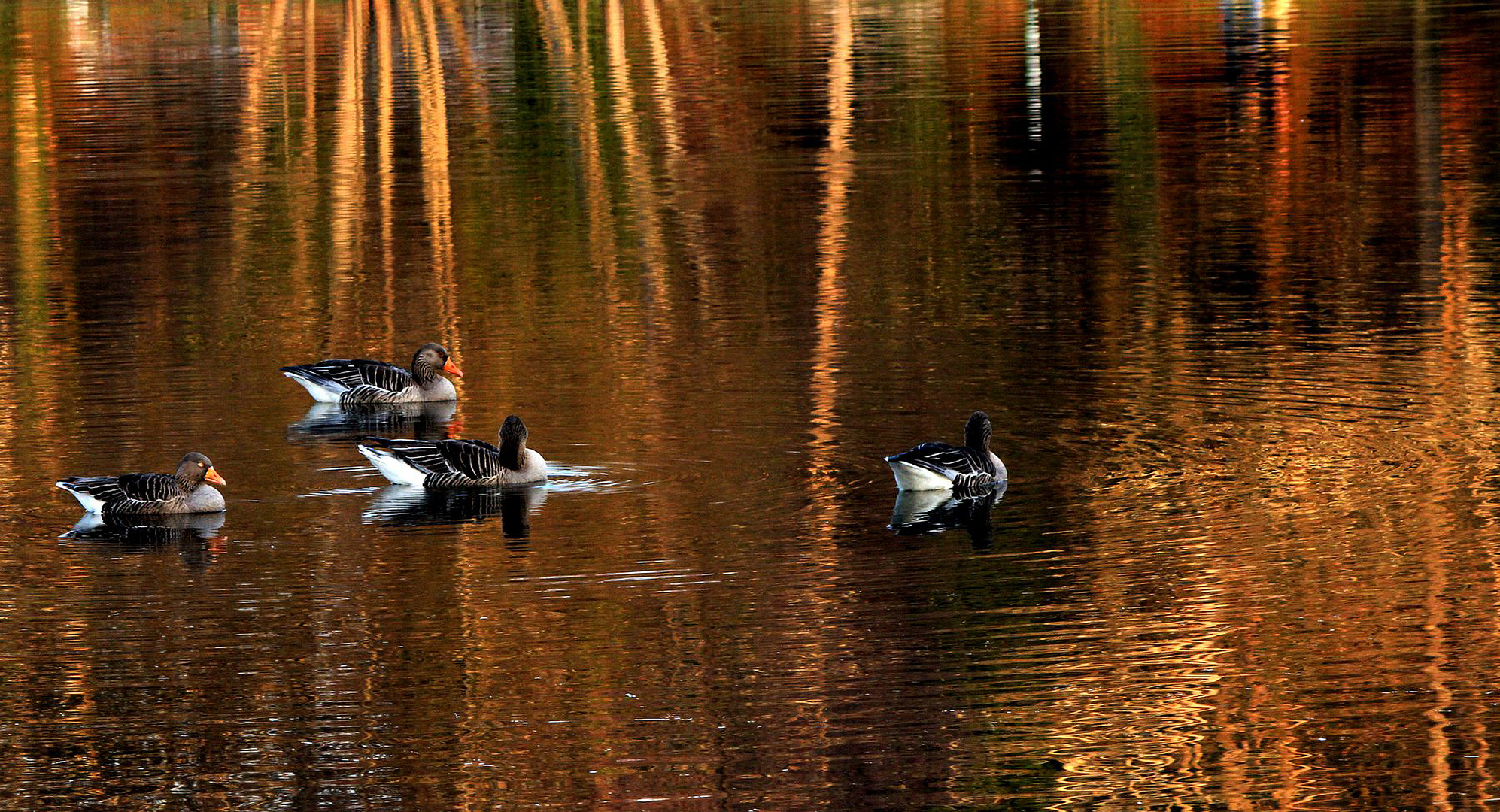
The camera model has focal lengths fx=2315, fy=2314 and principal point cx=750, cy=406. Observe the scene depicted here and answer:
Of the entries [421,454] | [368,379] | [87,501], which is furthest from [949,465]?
[368,379]

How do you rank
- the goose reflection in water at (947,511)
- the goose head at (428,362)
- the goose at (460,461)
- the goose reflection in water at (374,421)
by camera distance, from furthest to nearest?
the goose head at (428,362), the goose reflection in water at (374,421), the goose at (460,461), the goose reflection in water at (947,511)

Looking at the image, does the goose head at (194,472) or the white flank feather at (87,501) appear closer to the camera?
the goose head at (194,472)

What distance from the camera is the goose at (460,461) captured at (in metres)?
17.2

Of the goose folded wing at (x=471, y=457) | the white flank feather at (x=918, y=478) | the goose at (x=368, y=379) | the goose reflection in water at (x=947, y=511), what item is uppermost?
the goose at (x=368, y=379)

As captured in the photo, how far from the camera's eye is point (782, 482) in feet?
55.3

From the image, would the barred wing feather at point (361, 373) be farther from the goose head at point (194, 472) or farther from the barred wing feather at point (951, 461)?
the barred wing feather at point (951, 461)

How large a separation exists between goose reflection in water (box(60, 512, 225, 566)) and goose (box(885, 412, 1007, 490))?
4756 mm

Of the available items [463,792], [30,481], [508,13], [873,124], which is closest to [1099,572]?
[463,792]

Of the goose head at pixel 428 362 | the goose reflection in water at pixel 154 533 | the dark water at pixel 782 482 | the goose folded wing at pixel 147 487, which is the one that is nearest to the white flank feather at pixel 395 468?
the dark water at pixel 782 482

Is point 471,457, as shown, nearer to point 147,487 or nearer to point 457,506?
point 457,506

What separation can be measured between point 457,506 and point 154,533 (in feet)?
7.15

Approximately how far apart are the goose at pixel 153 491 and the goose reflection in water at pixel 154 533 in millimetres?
79

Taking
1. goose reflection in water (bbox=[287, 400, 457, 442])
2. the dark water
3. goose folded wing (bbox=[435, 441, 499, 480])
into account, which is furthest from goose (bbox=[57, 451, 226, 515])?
goose reflection in water (bbox=[287, 400, 457, 442])

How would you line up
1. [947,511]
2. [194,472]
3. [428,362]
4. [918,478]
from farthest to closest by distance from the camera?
[428,362], [918,478], [194,472], [947,511]
